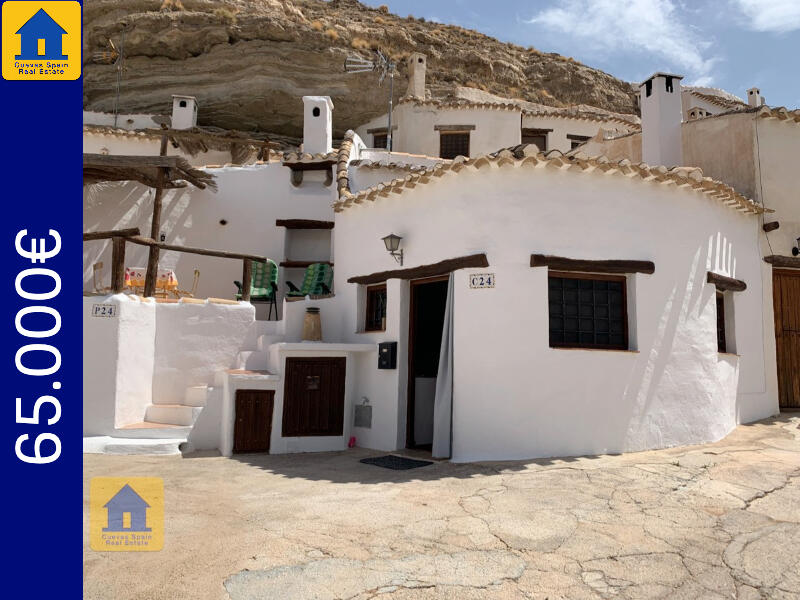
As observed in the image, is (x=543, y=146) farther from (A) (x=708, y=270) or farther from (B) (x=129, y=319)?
(B) (x=129, y=319)

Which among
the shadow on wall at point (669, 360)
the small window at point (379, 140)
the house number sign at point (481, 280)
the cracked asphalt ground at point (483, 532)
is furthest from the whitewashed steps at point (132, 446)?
the small window at point (379, 140)

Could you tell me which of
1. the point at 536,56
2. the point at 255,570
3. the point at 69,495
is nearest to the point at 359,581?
the point at 255,570

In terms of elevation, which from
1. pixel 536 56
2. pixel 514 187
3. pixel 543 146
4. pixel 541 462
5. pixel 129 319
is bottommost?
pixel 541 462

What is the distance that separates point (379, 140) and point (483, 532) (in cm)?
1782

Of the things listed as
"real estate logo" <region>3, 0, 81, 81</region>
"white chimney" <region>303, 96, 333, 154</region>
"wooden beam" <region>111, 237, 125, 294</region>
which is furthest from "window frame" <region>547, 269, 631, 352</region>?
"white chimney" <region>303, 96, 333, 154</region>

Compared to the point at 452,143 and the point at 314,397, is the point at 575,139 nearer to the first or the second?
the point at 452,143

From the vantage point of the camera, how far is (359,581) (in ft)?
12.5

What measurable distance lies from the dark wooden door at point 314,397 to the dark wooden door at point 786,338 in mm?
7745

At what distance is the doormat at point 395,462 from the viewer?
761cm

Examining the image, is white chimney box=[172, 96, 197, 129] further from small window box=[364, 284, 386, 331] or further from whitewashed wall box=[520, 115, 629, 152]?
small window box=[364, 284, 386, 331]

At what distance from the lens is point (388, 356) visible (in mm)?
8930

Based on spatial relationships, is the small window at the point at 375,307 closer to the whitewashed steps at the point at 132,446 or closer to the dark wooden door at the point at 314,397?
the dark wooden door at the point at 314,397

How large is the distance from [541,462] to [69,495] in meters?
5.68

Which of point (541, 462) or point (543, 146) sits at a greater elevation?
point (543, 146)
